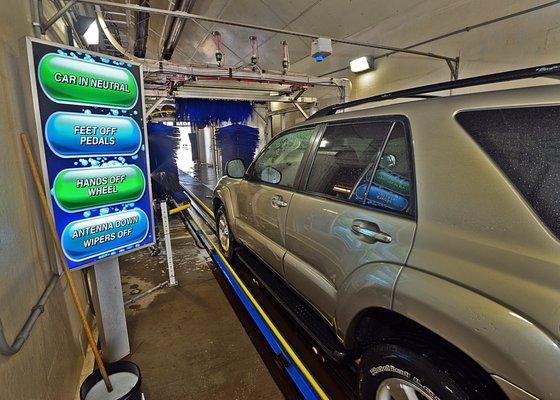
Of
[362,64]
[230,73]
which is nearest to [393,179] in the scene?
[230,73]

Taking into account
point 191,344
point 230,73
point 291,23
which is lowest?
point 191,344

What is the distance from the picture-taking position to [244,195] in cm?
281

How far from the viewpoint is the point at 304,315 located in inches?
75.6

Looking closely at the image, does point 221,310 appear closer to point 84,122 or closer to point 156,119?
point 84,122

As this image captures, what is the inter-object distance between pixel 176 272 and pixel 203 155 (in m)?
13.6

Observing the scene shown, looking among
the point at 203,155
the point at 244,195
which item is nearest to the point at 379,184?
the point at 244,195

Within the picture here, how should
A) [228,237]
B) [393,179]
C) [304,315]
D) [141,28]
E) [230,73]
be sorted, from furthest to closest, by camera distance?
1. [141,28]
2. [230,73]
3. [228,237]
4. [304,315]
5. [393,179]

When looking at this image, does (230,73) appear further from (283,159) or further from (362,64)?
(362,64)

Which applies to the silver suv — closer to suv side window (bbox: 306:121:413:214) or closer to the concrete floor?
suv side window (bbox: 306:121:413:214)

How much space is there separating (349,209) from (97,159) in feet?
5.00

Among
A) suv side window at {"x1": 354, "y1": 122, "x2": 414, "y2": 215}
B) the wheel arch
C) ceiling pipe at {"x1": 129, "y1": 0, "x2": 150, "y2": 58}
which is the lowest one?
the wheel arch

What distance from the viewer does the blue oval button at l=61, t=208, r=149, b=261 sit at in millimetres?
1680

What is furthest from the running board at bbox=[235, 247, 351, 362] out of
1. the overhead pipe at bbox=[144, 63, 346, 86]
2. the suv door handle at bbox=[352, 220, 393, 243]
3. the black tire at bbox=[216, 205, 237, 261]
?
the overhead pipe at bbox=[144, 63, 346, 86]

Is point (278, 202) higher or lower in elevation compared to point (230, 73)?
lower
